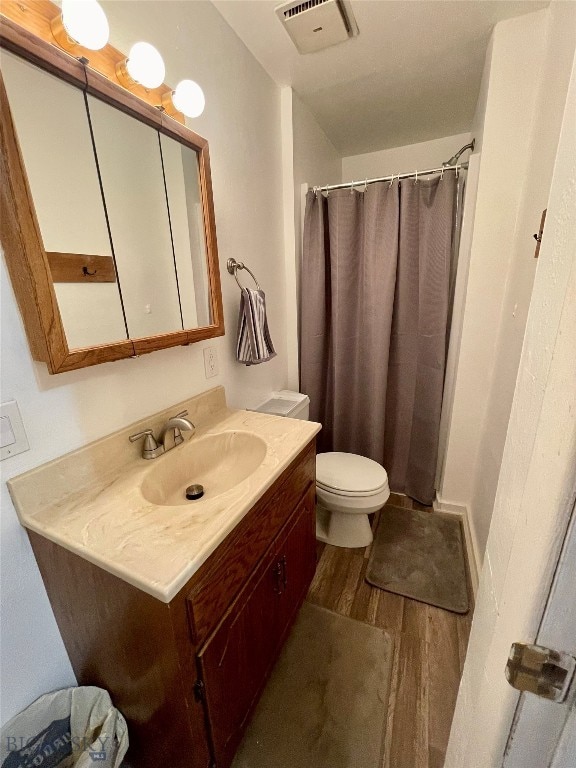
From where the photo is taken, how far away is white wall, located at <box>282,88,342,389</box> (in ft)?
5.72

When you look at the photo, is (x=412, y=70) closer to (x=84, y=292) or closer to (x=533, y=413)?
(x=84, y=292)

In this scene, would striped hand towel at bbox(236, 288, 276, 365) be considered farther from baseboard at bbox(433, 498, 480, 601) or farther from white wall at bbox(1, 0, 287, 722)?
baseboard at bbox(433, 498, 480, 601)

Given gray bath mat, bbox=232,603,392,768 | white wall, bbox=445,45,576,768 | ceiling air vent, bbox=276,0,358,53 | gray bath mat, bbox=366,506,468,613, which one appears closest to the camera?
white wall, bbox=445,45,576,768

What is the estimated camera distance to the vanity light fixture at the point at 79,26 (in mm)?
686

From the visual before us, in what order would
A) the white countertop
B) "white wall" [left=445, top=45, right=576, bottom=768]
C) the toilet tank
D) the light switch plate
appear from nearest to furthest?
"white wall" [left=445, top=45, right=576, bottom=768], the white countertop, the light switch plate, the toilet tank

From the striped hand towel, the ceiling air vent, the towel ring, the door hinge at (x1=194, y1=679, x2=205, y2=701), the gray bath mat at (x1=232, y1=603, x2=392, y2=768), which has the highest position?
the ceiling air vent

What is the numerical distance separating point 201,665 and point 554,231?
1.03 meters

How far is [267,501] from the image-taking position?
0.92 metres

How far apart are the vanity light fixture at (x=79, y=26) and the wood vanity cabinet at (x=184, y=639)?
46.5 inches

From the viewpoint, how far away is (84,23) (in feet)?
2.31

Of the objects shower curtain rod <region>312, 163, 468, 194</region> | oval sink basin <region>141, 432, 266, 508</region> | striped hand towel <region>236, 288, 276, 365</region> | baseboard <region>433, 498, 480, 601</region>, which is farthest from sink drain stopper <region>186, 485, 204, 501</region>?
shower curtain rod <region>312, 163, 468, 194</region>

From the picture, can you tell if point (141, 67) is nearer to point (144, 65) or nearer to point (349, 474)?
point (144, 65)

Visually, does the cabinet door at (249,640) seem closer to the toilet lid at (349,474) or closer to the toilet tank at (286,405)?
the toilet lid at (349,474)

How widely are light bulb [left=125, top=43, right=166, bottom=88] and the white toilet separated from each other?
1.30 m
